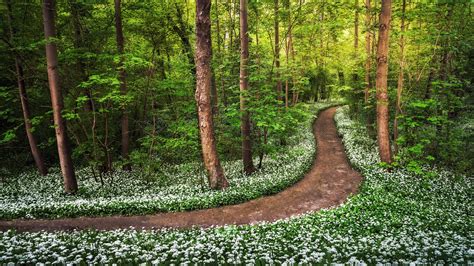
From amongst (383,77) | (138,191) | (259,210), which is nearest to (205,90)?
(259,210)

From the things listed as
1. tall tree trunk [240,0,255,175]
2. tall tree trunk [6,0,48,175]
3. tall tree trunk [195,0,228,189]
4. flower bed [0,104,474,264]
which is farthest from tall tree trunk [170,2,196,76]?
flower bed [0,104,474,264]

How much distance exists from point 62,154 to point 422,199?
55.0 feet

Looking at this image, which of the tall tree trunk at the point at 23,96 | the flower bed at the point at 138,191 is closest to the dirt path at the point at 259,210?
the flower bed at the point at 138,191

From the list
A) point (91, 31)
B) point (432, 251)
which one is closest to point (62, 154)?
point (91, 31)

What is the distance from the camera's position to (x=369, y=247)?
5.77 meters

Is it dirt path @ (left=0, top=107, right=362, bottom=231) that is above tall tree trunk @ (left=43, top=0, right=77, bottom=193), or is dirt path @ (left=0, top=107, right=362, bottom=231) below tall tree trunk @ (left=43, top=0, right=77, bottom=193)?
below

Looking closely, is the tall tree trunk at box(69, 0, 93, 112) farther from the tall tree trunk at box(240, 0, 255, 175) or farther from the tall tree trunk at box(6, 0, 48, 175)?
the tall tree trunk at box(240, 0, 255, 175)

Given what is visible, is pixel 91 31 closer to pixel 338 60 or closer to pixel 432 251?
pixel 432 251

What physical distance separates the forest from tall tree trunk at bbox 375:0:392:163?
66mm

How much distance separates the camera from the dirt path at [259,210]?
928cm

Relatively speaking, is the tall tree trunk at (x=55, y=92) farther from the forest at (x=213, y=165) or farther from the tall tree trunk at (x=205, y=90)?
the tall tree trunk at (x=205, y=90)

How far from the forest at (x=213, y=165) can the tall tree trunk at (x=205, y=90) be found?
0.22 feet

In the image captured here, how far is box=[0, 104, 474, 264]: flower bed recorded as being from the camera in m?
5.12

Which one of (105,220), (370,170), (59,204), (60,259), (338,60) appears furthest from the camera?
(338,60)
